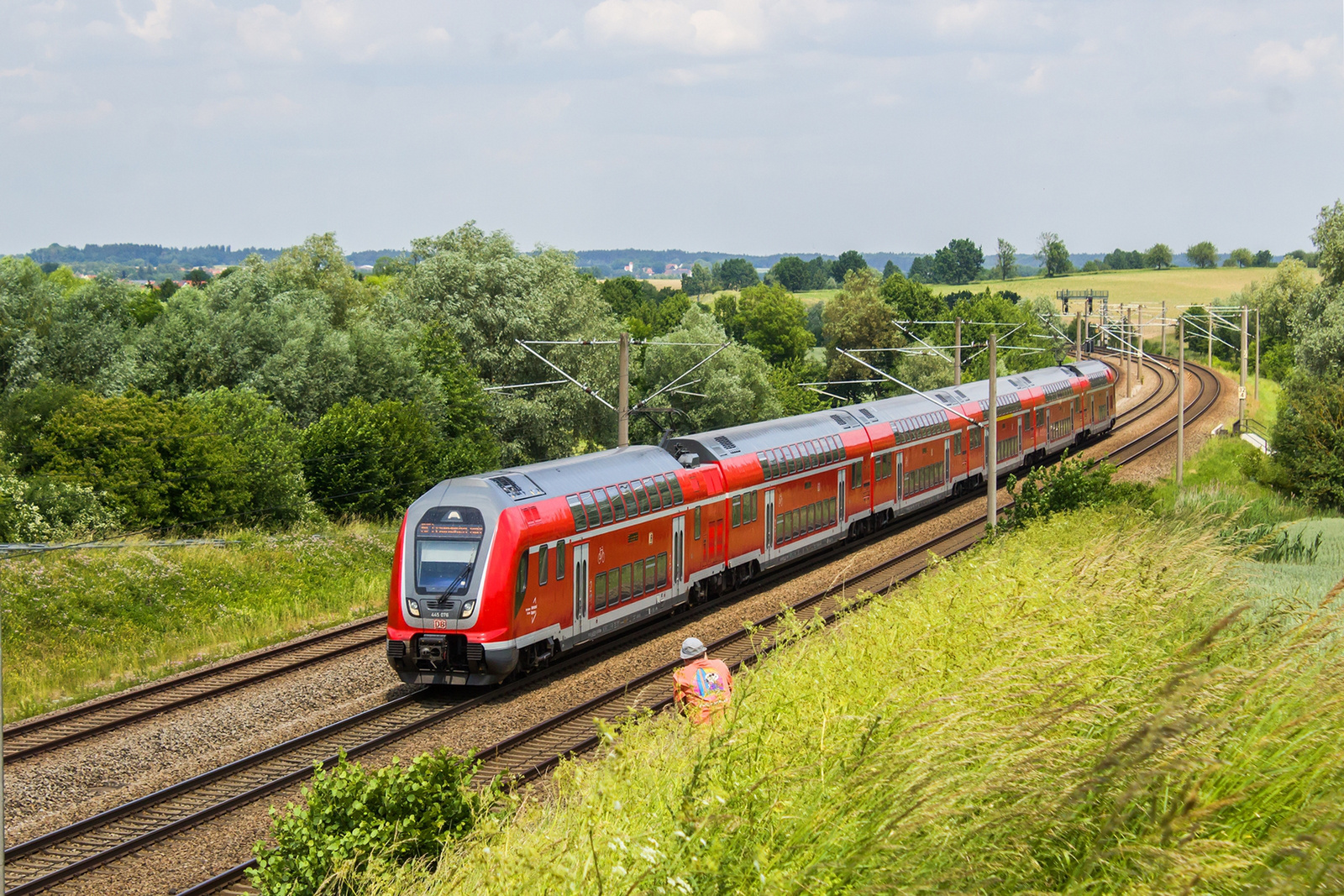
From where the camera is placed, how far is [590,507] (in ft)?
71.3

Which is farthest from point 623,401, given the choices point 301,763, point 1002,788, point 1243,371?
point 1243,371

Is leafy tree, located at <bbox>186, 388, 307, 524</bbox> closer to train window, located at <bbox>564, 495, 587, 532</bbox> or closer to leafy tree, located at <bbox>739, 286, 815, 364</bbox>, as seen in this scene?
train window, located at <bbox>564, 495, 587, 532</bbox>

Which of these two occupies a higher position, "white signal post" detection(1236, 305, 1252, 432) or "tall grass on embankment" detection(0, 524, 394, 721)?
"white signal post" detection(1236, 305, 1252, 432)

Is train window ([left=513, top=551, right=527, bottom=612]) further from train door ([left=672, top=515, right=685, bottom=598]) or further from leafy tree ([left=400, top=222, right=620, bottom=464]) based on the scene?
leafy tree ([left=400, top=222, right=620, bottom=464])

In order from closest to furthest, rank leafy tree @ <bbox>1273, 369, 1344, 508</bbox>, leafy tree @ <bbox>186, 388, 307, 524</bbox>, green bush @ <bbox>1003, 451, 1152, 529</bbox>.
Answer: green bush @ <bbox>1003, 451, 1152, 529</bbox>, leafy tree @ <bbox>186, 388, 307, 524</bbox>, leafy tree @ <bbox>1273, 369, 1344, 508</bbox>

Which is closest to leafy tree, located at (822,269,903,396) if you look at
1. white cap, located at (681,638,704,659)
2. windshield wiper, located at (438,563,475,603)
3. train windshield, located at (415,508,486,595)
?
train windshield, located at (415,508,486,595)

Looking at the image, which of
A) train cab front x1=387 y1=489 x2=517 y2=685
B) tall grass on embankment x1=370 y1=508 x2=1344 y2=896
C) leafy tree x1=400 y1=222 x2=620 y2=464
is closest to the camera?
tall grass on embankment x1=370 y1=508 x2=1344 y2=896

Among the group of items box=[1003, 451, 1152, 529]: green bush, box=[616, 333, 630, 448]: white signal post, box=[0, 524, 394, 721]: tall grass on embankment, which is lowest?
box=[0, 524, 394, 721]: tall grass on embankment

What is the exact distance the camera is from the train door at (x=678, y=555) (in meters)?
25.0

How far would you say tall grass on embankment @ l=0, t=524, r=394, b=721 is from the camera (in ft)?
73.6

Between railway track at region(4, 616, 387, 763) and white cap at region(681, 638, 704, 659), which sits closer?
white cap at region(681, 638, 704, 659)

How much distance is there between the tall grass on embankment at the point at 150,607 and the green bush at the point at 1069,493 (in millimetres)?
15739

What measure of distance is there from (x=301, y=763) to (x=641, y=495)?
8886mm

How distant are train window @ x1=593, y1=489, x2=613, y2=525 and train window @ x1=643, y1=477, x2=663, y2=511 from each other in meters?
1.57
